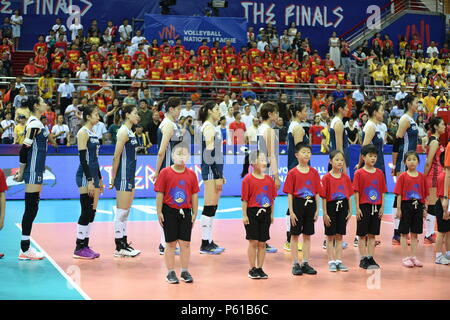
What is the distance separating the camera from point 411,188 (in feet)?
28.1

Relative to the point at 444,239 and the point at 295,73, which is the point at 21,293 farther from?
the point at 295,73

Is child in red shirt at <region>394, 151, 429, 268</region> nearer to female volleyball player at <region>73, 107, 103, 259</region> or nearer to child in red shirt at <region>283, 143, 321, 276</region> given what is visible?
child in red shirt at <region>283, 143, 321, 276</region>

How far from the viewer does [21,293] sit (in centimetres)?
705

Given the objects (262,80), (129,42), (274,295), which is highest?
(129,42)

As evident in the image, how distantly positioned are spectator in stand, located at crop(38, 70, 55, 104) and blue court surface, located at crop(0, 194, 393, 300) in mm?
5471

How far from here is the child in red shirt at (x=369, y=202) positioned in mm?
8336

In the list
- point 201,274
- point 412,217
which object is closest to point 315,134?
point 412,217

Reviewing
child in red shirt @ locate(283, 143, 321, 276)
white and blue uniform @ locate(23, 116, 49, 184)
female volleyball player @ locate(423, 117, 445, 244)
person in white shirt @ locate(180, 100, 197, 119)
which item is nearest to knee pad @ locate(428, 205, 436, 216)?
female volleyball player @ locate(423, 117, 445, 244)

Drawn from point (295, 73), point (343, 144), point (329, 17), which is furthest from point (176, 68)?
point (343, 144)

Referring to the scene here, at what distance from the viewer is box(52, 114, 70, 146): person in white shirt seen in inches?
674

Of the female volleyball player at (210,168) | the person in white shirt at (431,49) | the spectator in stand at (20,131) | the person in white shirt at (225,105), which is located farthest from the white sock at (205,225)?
the person in white shirt at (431,49)

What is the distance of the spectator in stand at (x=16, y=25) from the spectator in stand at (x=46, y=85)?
5.53 meters

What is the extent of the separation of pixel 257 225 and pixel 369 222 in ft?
5.22

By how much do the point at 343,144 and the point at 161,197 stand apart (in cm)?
345
